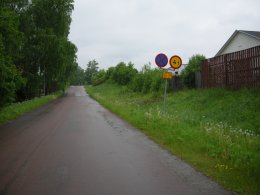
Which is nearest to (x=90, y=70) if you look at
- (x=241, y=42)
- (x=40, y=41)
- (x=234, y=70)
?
(x=40, y=41)

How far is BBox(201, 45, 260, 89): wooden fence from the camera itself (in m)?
11.2

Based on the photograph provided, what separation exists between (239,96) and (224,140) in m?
6.11

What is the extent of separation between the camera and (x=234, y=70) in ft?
42.1

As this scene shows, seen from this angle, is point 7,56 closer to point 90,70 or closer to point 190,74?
point 190,74

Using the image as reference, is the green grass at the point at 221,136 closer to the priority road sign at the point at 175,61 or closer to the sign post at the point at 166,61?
the sign post at the point at 166,61

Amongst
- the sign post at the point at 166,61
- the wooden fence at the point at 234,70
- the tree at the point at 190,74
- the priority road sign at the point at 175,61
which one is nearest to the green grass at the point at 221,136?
the wooden fence at the point at 234,70

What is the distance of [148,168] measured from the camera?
4699mm

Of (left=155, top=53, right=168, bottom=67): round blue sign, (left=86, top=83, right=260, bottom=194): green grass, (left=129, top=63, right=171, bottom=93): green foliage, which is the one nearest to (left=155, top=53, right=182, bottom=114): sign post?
(left=155, top=53, right=168, bottom=67): round blue sign

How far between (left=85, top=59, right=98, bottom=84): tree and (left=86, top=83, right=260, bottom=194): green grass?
118001 mm

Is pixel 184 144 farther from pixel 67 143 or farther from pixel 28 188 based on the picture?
pixel 28 188

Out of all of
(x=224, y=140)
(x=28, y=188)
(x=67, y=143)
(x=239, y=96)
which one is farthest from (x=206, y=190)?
(x=239, y=96)

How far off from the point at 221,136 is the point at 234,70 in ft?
26.2

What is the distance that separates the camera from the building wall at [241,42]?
879 inches

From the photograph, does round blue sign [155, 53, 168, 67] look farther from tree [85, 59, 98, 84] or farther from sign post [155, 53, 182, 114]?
tree [85, 59, 98, 84]
